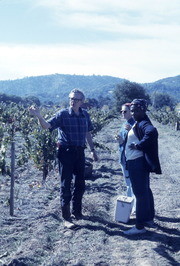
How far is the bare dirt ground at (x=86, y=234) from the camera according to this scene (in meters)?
3.70

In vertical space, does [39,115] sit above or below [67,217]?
above

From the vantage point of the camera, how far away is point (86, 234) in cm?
436

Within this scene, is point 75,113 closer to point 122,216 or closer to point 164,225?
point 122,216

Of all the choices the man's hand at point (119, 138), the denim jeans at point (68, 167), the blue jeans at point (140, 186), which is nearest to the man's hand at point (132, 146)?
the blue jeans at point (140, 186)

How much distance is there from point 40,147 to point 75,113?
10.7 ft

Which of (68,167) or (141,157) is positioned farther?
(68,167)

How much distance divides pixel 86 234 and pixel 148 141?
4.80 feet

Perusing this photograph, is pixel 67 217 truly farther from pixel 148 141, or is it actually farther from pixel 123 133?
pixel 148 141

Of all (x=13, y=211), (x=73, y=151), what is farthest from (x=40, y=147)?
(x=73, y=151)

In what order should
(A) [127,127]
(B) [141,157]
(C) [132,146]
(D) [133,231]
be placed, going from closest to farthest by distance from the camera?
(C) [132,146] < (B) [141,157] < (D) [133,231] < (A) [127,127]

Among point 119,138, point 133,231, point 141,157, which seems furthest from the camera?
point 119,138

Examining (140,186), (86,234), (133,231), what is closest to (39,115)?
(140,186)

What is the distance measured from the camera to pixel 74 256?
12.3ft

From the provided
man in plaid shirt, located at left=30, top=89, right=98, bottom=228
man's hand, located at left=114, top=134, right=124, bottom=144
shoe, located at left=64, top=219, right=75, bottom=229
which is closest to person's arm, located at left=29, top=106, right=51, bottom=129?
man in plaid shirt, located at left=30, top=89, right=98, bottom=228
